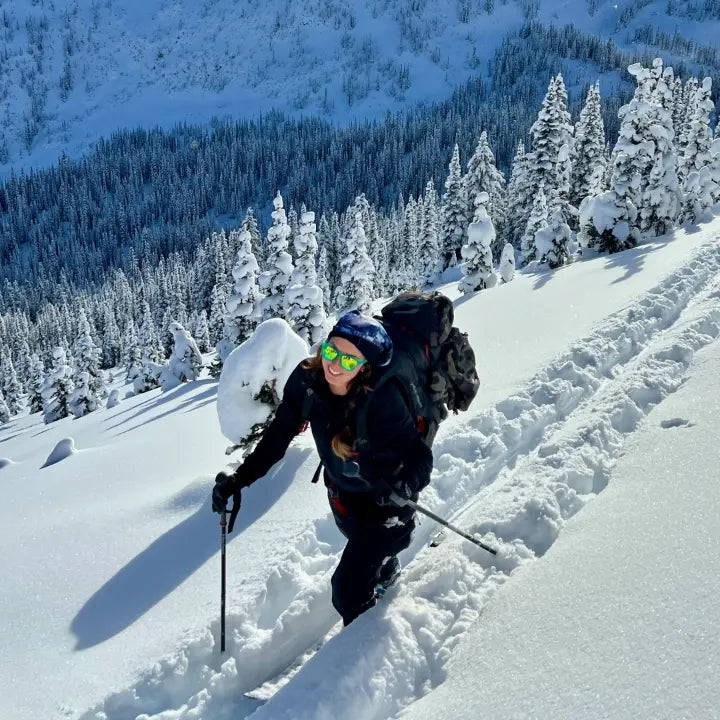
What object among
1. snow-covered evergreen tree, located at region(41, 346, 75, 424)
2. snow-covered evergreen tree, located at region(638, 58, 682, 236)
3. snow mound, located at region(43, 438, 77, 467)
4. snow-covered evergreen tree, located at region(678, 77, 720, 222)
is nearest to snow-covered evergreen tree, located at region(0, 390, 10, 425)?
snow-covered evergreen tree, located at region(41, 346, 75, 424)

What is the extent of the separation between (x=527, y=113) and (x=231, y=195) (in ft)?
289

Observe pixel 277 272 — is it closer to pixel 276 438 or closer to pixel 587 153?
pixel 276 438

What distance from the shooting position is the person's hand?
4.36 meters

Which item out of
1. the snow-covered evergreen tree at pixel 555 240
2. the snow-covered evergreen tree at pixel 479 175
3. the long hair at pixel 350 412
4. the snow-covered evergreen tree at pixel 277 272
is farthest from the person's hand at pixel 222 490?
the snow-covered evergreen tree at pixel 479 175

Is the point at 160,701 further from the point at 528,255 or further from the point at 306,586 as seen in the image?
the point at 528,255

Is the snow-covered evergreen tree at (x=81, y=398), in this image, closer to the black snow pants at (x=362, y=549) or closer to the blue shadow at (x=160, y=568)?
the blue shadow at (x=160, y=568)

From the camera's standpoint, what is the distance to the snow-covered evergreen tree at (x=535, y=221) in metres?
37.4

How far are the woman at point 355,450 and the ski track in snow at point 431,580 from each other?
365mm

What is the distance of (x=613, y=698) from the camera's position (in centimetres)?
279

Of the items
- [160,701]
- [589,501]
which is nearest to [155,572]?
[160,701]

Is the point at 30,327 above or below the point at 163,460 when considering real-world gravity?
below

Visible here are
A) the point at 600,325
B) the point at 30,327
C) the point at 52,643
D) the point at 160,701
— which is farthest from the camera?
the point at 30,327

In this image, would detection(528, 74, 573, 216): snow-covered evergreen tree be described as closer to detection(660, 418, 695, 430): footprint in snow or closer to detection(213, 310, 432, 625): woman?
detection(660, 418, 695, 430): footprint in snow

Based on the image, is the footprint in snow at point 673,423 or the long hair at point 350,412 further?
the footprint in snow at point 673,423
